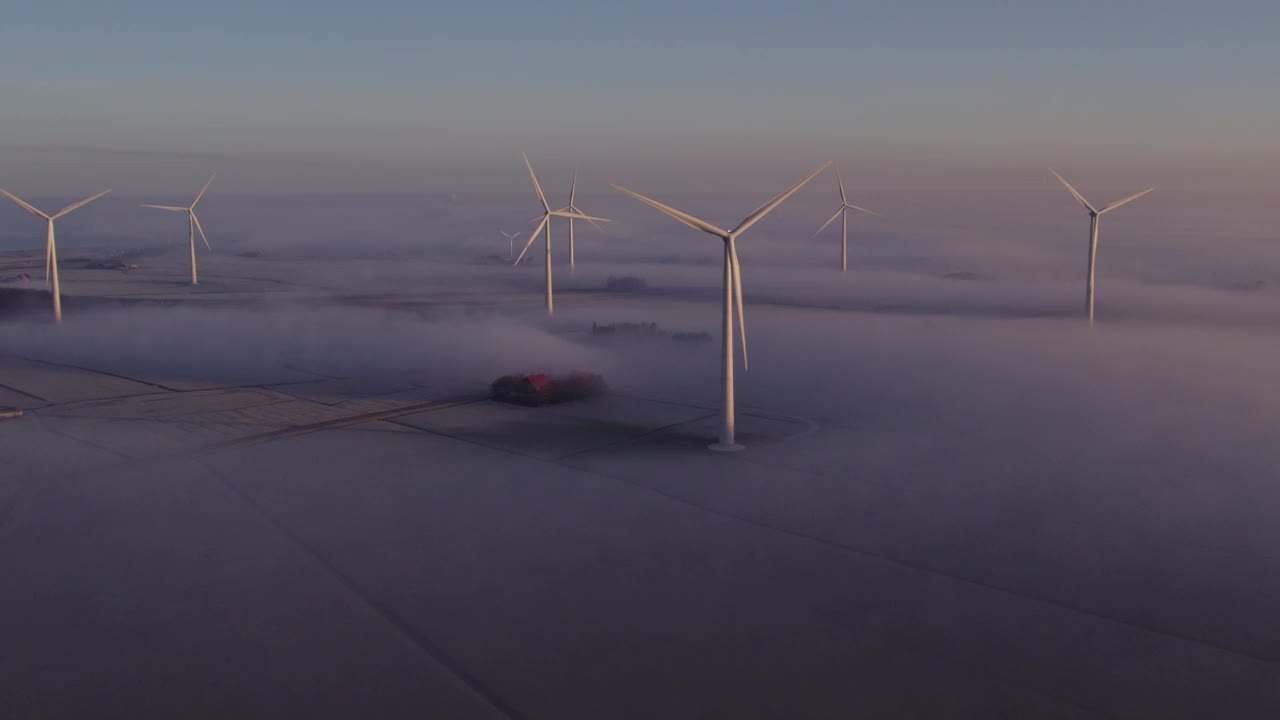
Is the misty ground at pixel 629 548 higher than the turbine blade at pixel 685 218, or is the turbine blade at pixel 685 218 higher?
the turbine blade at pixel 685 218

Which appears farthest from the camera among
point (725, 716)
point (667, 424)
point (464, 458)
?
point (667, 424)

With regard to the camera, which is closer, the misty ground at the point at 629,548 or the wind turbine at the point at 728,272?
the misty ground at the point at 629,548

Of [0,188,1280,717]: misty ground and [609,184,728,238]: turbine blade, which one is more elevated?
[609,184,728,238]: turbine blade

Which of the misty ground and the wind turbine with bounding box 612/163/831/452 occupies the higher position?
the wind turbine with bounding box 612/163/831/452

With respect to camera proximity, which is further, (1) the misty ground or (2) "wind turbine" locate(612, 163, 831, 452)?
(2) "wind turbine" locate(612, 163, 831, 452)

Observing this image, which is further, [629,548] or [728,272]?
[728,272]

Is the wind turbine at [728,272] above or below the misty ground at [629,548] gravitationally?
above

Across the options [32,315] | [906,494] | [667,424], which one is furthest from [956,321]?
[32,315]

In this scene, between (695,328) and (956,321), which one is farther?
(956,321)

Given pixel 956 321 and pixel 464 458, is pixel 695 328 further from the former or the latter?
pixel 464 458

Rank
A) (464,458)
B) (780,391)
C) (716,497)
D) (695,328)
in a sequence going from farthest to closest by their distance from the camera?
(695,328) → (780,391) → (464,458) → (716,497)
